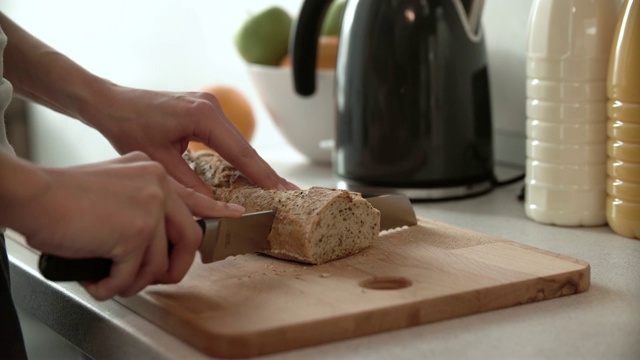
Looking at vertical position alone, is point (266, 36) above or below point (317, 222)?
above

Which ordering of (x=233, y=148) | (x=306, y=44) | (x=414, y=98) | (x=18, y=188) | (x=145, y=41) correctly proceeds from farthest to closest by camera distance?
(x=145, y=41) < (x=306, y=44) < (x=414, y=98) < (x=233, y=148) < (x=18, y=188)

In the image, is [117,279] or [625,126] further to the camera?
[625,126]

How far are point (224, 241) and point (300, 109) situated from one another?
0.67m

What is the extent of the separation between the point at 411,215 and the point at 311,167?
1.68 feet

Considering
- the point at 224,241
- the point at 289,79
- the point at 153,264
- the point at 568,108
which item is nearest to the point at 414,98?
the point at 568,108

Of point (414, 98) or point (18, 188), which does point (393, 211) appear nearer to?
point (414, 98)

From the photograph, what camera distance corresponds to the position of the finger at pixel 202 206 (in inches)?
34.9

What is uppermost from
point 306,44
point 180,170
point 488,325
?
point 306,44

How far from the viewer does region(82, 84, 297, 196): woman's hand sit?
3.49ft

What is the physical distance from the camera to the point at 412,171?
50.7 inches

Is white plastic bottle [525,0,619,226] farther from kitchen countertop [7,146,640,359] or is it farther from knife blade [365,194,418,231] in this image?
knife blade [365,194,418,231]

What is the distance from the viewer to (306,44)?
1433 mm

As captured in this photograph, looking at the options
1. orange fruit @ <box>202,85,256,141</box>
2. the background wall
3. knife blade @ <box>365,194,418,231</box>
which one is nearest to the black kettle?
knife blade @ <box>365,194,418,231</box>

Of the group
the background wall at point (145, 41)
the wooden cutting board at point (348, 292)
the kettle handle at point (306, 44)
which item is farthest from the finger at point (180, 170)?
the background wall at point (145, 41)
